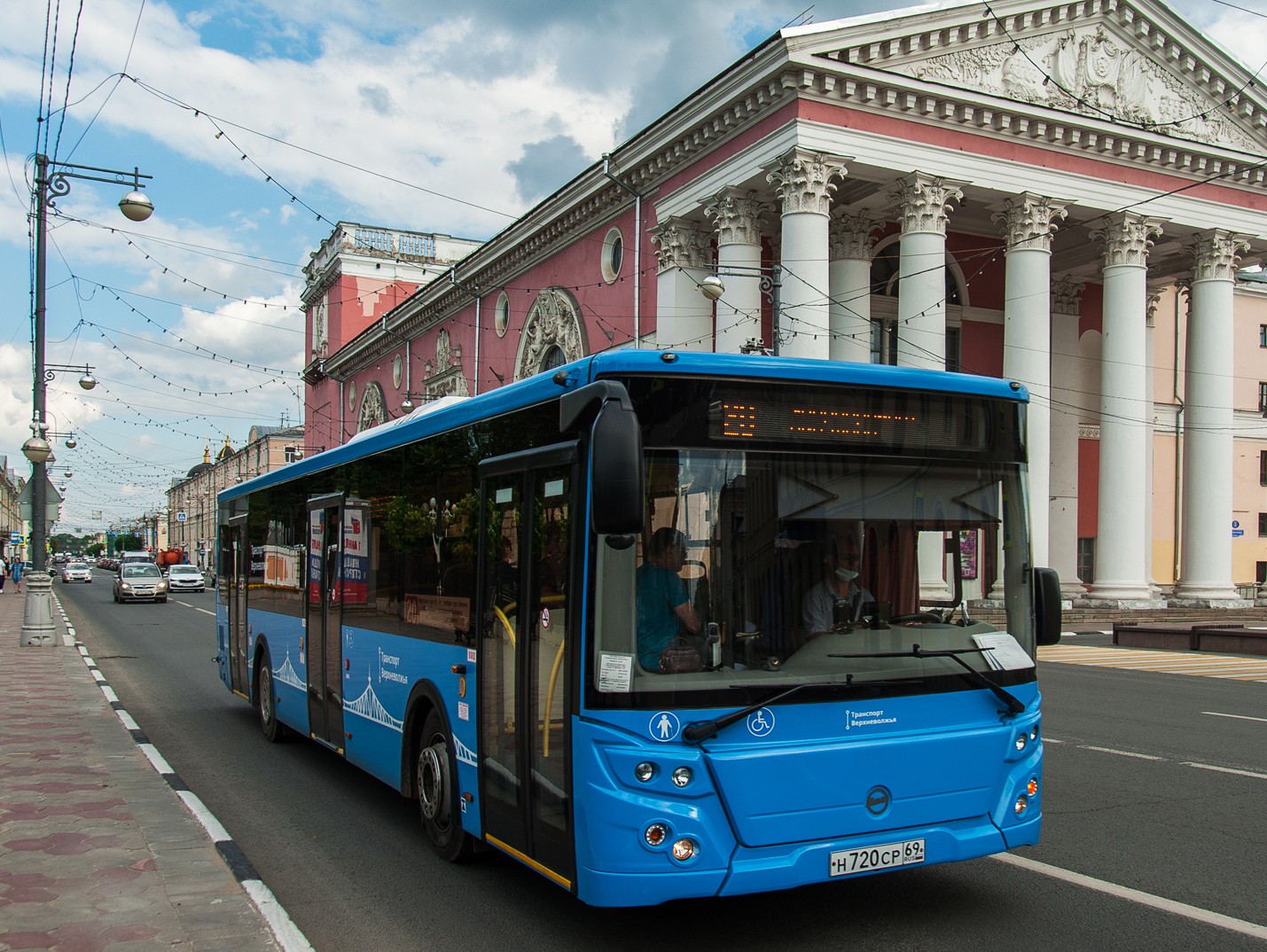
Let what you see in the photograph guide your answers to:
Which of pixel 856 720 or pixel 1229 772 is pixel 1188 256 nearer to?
pixel 1229 772

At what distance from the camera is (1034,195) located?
28125mm

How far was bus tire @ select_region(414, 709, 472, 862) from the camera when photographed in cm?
646

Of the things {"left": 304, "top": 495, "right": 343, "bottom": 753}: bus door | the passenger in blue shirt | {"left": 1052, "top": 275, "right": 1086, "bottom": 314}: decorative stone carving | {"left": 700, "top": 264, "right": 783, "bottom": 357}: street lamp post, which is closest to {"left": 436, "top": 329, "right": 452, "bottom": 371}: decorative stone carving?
{"left": 700, "top": 264, "right": 783, "bottom": 357}: street lamp post

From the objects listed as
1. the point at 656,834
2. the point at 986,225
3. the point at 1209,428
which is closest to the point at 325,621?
the point at 656,834

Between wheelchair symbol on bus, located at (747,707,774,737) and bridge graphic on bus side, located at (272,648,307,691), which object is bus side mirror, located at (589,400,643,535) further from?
bridge graphic on bus side, located at (272,648,307,691)

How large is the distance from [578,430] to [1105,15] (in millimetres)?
29615

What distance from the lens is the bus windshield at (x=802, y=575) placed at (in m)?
4.80

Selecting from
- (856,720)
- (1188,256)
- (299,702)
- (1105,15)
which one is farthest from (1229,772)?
(1188,256)

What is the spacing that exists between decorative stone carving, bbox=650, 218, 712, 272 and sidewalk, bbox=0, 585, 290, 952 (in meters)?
20.7

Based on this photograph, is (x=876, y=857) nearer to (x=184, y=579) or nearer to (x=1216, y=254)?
(x=1216, y=254)

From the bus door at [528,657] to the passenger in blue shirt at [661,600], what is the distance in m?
0.32

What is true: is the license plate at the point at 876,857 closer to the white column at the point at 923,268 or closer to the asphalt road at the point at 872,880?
the asphalt road at the point at 872,880

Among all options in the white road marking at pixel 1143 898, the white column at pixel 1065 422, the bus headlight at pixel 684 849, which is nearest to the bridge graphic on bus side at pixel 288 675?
the bus headlight at pixel 684 849

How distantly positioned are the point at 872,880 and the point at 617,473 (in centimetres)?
312
